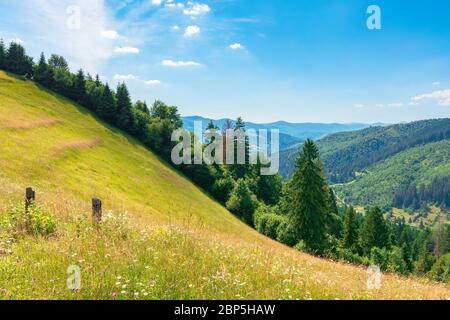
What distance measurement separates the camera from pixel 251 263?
29.1 ft

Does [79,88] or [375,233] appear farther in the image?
[79,88]

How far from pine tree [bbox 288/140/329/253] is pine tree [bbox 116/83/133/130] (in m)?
52.7

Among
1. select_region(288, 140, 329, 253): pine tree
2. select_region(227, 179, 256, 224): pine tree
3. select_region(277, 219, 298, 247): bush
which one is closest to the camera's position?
select_region(288, 140, 329, 253): pine tree

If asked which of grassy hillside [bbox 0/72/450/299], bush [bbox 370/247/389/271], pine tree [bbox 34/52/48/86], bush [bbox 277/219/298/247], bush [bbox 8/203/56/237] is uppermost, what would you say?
pine tree [bbox 34/52/48/86]

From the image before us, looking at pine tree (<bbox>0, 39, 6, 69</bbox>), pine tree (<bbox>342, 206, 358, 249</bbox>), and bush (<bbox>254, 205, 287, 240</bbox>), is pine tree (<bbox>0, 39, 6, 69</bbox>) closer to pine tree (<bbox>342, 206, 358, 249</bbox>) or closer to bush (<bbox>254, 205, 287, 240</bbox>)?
bush (<bbox>254, 205, 287, 240</bbox>)

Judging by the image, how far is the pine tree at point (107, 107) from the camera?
86.6 m

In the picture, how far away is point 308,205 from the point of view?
4681 cm

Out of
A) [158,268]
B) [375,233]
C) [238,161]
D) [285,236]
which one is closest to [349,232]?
[375,233]

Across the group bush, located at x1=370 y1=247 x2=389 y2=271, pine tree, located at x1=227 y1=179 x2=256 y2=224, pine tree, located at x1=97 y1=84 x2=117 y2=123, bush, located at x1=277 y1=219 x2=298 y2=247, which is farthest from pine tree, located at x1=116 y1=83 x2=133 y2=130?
bush, located at x1=370 y1=247 x2=389 y2=271

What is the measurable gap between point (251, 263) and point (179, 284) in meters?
2.35

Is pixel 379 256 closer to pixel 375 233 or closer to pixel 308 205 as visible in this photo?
pixel 375 233

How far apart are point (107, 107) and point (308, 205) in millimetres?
59610

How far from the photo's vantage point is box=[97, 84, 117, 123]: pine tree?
86562 millimetres
